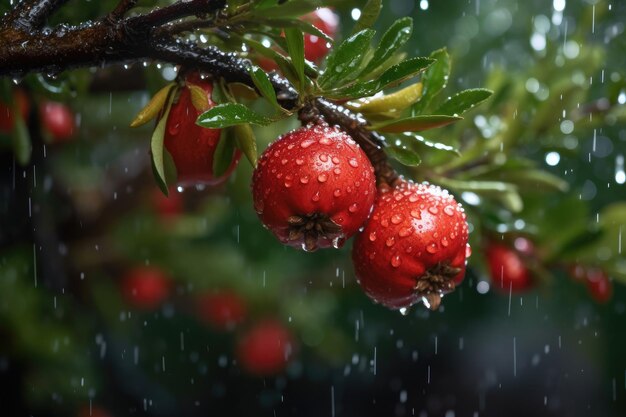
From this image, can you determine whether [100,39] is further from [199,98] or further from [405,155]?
[405,155]

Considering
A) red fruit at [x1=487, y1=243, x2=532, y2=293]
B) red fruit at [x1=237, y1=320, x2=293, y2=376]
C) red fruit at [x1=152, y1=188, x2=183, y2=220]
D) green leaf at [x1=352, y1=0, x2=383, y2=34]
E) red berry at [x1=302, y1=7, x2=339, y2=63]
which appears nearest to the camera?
green leaf at [x1=352, y1=0, x2=383, y2=34]

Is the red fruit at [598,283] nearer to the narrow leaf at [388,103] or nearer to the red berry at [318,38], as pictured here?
the red berry at [318,38]

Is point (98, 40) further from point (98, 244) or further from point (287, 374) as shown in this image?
point (287, 374)

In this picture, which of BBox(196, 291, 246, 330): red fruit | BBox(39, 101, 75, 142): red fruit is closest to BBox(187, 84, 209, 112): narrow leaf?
BBox(39, 101, 75, 142): red fruit

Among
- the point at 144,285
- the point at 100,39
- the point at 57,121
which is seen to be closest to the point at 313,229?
the point at 100,39

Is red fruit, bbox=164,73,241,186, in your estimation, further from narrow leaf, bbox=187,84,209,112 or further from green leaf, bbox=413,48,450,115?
green leaf, bbox=413,48,450,115

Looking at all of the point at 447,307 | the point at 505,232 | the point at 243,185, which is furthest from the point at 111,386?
the point at 447,307

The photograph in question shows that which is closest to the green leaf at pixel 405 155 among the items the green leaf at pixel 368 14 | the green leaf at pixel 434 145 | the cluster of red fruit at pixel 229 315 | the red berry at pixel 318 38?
the green leaf at pixel 434 145
